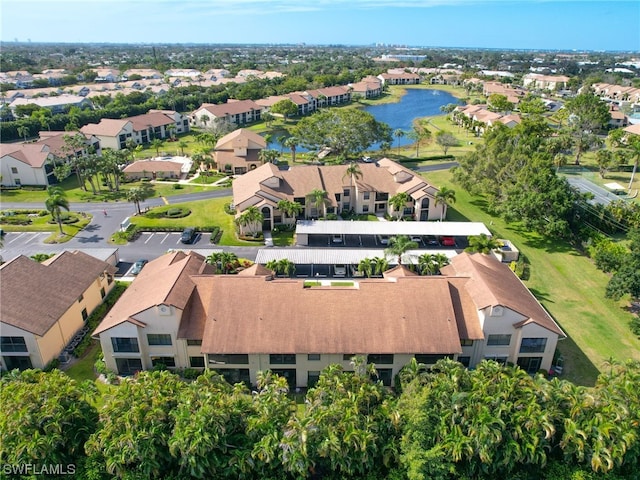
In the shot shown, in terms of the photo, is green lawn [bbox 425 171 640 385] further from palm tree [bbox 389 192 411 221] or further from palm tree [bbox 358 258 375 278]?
palm tree [bbox 358 258 375 278]

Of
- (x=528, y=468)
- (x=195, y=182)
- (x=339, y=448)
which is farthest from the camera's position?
(x=195, y=182)

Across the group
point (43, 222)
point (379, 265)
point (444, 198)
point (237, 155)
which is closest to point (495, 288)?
point (379, 265)

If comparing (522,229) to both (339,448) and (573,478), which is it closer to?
(573,478)

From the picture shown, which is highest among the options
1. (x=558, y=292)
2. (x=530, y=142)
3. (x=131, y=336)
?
(x=530, y=142)

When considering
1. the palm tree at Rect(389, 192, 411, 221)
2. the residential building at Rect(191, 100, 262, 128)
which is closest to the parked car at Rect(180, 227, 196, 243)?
the palm tree at Rect(389, 192, 411, 221)

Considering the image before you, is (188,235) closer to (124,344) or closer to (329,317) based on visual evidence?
(124,344)

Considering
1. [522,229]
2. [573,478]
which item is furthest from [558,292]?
[573,478]

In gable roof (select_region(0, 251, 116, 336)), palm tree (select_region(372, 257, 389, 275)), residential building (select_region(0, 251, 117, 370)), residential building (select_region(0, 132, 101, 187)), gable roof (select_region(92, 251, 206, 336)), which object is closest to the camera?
gable roof (select_region(92, 251, 206, 336))
